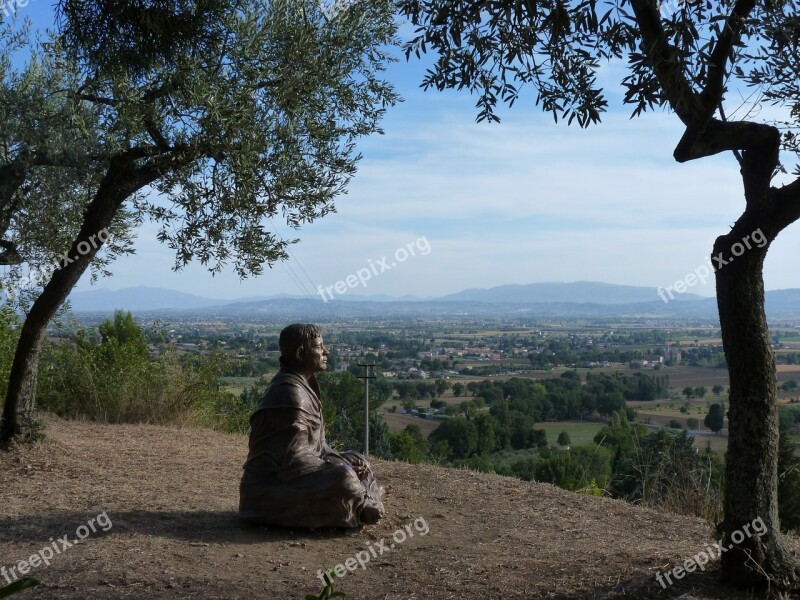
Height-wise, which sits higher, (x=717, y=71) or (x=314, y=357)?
(x=717, y=71)

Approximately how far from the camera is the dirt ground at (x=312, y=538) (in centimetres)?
537

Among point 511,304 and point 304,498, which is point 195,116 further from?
point 511,304

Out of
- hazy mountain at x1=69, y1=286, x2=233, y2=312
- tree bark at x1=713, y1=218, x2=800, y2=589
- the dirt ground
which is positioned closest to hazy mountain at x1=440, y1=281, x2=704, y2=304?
hazy mountain at x1=69, y1=286, x2=233, y2=312

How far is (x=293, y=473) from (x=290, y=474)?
3 cm

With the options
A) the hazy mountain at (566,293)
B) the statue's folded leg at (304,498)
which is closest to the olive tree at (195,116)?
the statue's folded leg at (304,498)

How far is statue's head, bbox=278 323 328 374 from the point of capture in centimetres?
702

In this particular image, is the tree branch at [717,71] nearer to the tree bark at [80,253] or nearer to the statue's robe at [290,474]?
the statue's robe at [290,474]

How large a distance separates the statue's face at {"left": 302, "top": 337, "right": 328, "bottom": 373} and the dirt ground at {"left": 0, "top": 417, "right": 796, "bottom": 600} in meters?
1.41

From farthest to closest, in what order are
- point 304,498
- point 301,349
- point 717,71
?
point 301,349 → point 304,498 → point 717,71

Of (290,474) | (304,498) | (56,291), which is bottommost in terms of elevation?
(304,498)

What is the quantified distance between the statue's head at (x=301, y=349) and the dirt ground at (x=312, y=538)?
144 cm

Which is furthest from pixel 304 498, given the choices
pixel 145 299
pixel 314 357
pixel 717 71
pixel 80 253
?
pixel 145 299

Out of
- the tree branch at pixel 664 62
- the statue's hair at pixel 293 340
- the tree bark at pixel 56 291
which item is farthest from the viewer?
the tree bark at pixel 56 291

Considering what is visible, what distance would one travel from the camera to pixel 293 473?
6.68 metres
